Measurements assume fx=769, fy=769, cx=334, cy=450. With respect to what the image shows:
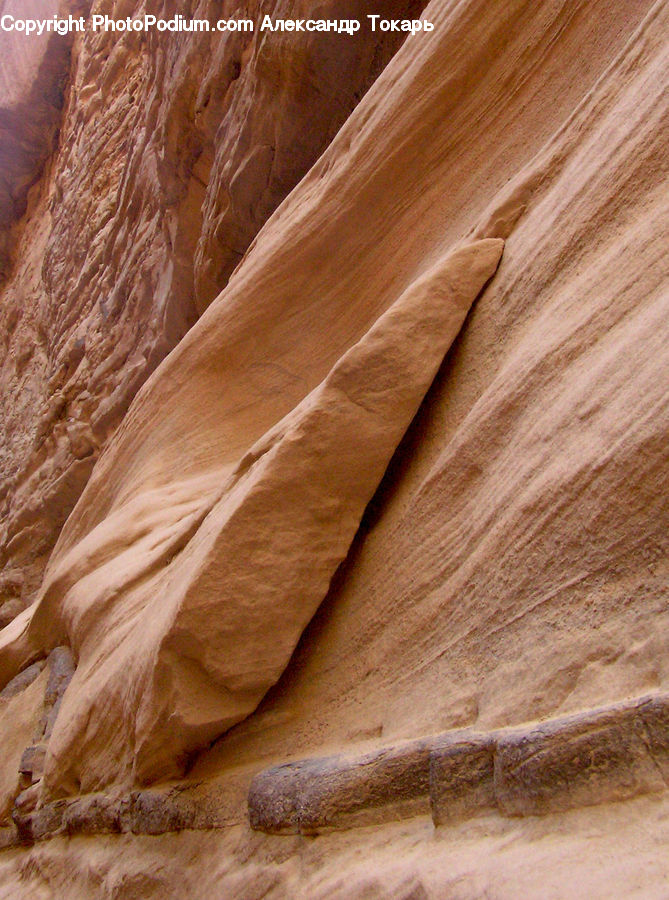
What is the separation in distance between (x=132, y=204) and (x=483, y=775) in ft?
21.1

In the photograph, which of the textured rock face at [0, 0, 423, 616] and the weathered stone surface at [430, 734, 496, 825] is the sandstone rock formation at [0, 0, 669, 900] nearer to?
the weathered stone surface at [430, 734, 496, 825]

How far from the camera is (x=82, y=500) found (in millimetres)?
4281

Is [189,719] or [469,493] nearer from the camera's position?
[469,493]

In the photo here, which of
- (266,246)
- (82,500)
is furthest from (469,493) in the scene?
(82,500)

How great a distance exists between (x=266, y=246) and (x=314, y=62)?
5.16ft

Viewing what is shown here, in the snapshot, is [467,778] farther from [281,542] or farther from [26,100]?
[26,100]

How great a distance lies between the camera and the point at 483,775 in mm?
1155

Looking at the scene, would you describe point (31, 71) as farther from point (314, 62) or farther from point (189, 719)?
point (189, 719)

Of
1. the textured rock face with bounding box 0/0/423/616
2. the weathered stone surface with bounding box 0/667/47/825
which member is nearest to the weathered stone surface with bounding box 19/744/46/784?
the weathered stone surface with bounding box 0/667/47/825

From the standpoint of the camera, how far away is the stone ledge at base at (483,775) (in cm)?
97

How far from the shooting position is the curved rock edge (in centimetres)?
97

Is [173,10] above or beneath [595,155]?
above

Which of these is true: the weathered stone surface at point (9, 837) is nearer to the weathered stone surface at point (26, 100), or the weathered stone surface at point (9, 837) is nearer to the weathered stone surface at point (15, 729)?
the weathered stone surface at point (15, 729)

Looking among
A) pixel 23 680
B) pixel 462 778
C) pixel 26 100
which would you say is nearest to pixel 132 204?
pixel 23 680
